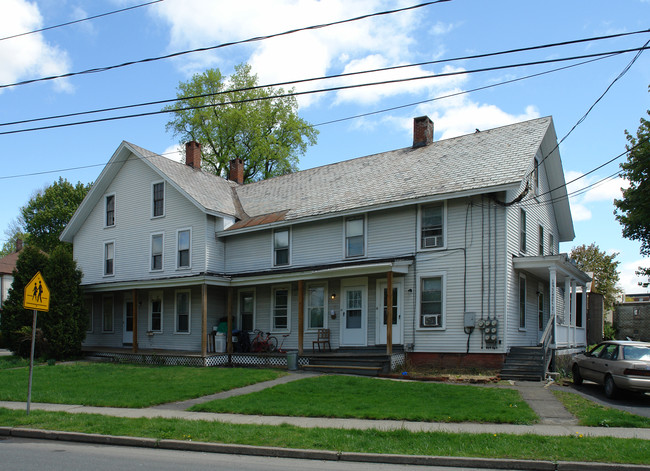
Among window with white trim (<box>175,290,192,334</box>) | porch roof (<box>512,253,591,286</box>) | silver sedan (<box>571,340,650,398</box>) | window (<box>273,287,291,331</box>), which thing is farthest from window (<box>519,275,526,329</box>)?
window with white trim (<box>175,290,192,334</box>)

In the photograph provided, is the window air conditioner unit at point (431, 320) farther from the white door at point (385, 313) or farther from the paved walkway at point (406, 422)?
the paved walkway at point (406, 422)

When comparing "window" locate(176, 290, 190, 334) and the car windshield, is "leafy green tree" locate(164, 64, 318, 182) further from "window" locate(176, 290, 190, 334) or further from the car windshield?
the car windshield

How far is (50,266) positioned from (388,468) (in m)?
20.4

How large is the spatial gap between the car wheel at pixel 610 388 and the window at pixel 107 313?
22130 millimetres

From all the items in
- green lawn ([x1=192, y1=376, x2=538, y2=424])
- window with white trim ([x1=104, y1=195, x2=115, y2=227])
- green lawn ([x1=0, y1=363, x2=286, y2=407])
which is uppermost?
window with white trim ([x1=104, y1=195, x2=115, y2=227])

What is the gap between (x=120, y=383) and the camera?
16094 mm

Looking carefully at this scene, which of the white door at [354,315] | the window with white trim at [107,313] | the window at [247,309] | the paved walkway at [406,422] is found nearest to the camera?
the paved walkway at [406,422]

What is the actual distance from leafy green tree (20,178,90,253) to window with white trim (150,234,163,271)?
1084 inches

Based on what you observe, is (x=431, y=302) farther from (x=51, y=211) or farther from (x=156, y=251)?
(x=51, y=211)

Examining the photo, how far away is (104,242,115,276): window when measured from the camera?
27.9 metres

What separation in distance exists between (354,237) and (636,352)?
9809 mm

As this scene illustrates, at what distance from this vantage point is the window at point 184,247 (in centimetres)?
2475

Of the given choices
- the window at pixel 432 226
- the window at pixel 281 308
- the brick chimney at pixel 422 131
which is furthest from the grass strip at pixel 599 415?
the brick chimney at pixel 422 131

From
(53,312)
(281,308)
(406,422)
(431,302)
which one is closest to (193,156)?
(53,312)
